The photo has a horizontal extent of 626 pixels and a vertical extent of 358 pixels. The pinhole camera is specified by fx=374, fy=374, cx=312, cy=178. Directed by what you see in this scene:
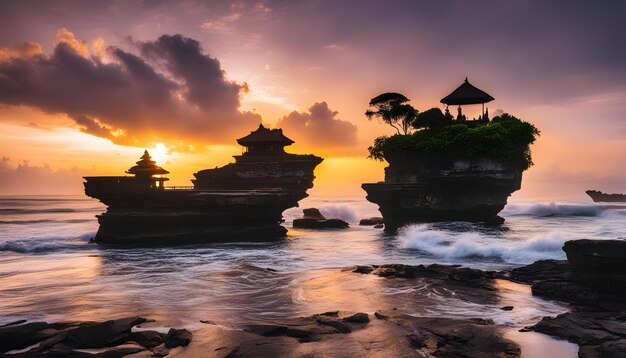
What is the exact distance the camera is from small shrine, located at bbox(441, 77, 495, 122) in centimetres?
3894

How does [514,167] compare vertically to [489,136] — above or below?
below

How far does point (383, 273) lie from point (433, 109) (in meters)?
28.3

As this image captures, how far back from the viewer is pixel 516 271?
15055 millimetres

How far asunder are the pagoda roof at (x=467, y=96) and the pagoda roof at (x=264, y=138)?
18375 mm

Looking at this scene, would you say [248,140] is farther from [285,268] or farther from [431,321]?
[431,321]

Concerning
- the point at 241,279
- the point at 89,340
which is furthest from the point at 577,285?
the point at 89,340

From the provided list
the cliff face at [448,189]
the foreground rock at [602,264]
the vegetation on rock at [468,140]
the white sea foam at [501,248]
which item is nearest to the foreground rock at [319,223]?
the cliff face at [448,189]

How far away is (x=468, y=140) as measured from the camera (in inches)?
1289

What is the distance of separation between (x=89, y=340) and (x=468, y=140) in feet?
104

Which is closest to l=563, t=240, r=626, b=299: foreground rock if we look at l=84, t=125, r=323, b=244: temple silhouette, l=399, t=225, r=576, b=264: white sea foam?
l=399, t=225, r=576, b=264: white sea foam

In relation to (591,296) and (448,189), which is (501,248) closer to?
(591,296)

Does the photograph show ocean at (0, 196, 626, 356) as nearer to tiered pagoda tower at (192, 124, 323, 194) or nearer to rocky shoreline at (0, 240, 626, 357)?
rocky shoreline at (0, 240, 626, 357)

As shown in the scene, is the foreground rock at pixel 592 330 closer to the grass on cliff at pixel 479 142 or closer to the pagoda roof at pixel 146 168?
the grass on cliff at pixel 479 142

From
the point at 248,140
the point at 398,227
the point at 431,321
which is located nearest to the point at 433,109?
the point at 398,227
